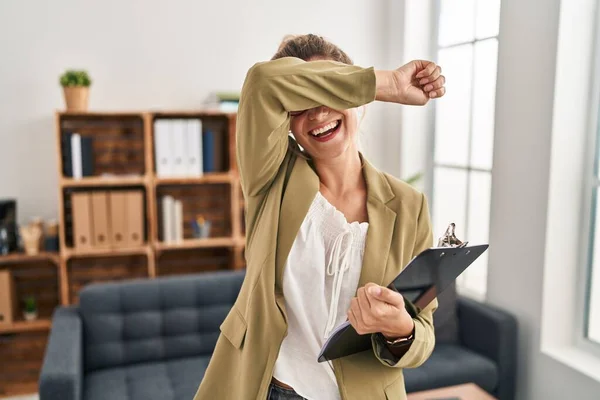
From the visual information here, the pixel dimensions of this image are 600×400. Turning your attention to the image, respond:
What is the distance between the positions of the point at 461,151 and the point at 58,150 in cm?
232

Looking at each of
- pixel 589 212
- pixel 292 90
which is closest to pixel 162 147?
pixel 589 212

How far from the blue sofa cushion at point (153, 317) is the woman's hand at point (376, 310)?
2136mm

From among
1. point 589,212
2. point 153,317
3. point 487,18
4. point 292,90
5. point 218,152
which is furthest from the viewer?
point 218,152

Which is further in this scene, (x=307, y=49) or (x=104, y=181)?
(x=104, y=181)

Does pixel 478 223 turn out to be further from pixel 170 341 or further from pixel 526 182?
pixel 170 341

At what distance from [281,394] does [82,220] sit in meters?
2.47

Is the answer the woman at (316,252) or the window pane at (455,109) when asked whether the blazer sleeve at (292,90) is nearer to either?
the woman at (316,252)

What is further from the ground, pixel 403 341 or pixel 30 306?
pixel 403 341

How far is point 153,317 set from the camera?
286cm

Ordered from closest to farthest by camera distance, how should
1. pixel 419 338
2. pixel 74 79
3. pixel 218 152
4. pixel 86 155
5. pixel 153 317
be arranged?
1. pixel 419 338
2. pixel 153 317
3. pixel 74 79
4. pixel 86 155
5. pixel 218 152

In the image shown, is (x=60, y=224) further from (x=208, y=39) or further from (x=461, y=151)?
(x=461, y=151)

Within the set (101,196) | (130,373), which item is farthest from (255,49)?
(130,373)

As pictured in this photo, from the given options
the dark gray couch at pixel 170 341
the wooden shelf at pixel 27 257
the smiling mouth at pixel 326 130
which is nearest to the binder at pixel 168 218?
the dark gray couch at pixel 170 341

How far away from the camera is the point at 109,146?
135 inches
